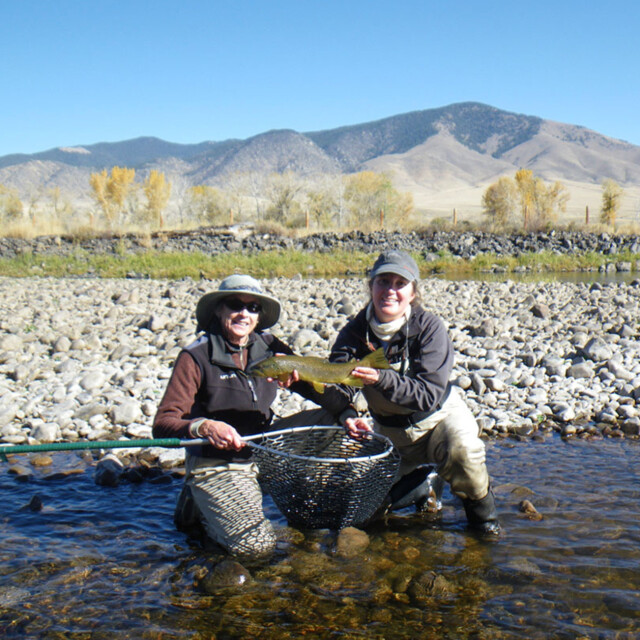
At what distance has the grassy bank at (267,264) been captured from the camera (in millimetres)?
22484

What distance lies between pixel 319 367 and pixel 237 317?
26.3 inches

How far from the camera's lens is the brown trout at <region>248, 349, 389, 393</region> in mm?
4113

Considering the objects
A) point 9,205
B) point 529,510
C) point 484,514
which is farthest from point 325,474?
point 9,205

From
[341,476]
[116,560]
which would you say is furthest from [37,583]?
[341,476]

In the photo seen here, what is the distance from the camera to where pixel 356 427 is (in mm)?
4566

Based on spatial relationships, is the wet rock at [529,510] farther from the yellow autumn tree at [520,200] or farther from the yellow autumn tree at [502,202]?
the yellow autumn tree at [502,202]

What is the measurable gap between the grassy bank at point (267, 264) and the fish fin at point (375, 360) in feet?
56.9

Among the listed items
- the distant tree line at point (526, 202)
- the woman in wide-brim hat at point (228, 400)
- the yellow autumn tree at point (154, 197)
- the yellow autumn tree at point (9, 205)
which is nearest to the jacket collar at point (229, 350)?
the woman in wide-brim hat at point (228, 400)

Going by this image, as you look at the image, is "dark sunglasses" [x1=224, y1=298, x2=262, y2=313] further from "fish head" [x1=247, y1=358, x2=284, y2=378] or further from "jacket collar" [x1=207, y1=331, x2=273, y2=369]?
"fish head" [x1=247, y1=358, x2=284, y2=378]

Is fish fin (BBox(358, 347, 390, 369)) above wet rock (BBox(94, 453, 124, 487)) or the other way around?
above

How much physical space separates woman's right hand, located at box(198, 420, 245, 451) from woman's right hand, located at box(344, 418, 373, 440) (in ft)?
2.80

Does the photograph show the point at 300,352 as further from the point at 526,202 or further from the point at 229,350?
the point at 526,202

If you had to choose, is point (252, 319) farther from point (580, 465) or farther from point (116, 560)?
point (580, 465)

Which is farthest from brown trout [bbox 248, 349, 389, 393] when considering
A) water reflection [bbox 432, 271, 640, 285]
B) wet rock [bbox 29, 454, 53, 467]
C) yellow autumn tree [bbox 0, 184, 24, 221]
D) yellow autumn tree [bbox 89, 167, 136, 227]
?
yellow autumn tree [bbox 0, 184, 24, 221]
